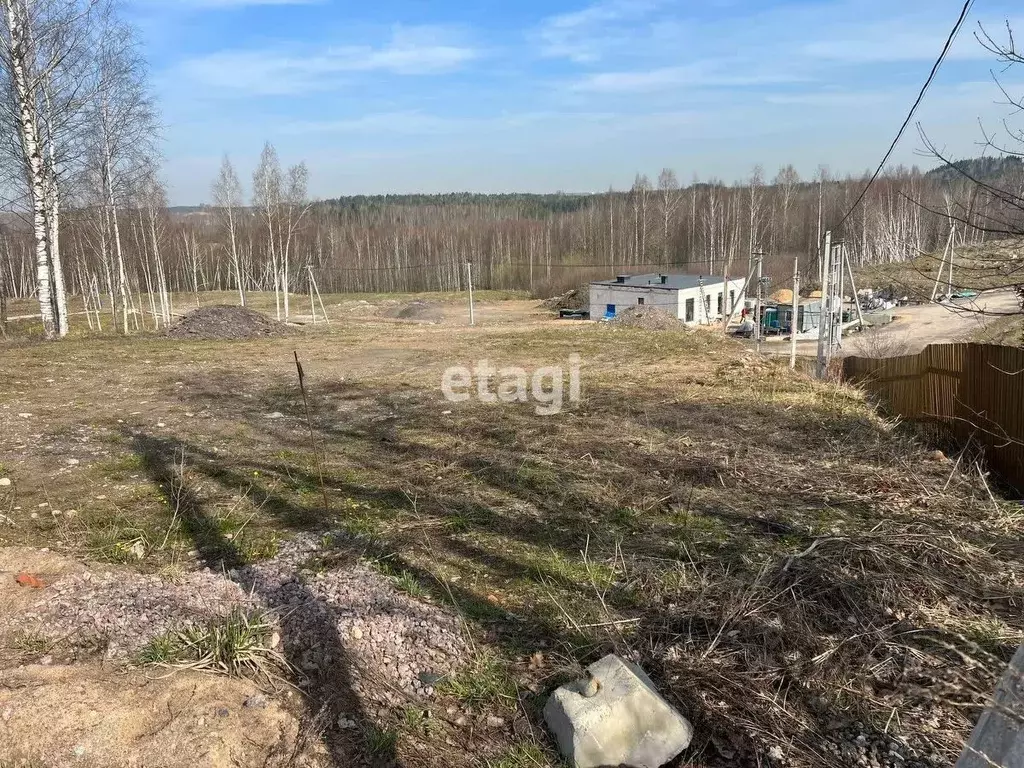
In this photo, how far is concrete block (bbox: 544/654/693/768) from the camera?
2248mm

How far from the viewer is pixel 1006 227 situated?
3.78 m

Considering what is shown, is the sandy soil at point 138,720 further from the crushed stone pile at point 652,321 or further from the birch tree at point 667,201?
the birch tree at point 667,201

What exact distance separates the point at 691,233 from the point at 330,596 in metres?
54.8

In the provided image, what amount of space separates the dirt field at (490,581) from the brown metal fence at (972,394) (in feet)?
1.14

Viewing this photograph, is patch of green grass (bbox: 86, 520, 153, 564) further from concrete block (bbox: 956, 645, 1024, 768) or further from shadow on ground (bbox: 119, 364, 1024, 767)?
concrete block (bbox: 956, 645, 1024, 768)

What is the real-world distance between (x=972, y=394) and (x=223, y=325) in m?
15.6

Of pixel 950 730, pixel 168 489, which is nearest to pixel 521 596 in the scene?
pixel 950 730

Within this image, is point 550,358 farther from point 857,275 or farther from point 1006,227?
point 857,275

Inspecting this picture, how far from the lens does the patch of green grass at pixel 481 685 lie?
2.59m

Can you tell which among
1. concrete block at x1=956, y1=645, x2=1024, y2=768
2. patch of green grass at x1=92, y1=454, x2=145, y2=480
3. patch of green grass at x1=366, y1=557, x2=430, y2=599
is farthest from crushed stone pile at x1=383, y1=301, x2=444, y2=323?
concrete block at x1=956, y1=645, x2=1024, y2=768

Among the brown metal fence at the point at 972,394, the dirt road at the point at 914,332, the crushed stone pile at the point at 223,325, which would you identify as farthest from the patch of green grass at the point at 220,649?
the dirt road at the point at 914,332

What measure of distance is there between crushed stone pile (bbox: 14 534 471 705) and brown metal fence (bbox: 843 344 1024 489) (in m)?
4.35

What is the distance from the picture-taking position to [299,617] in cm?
309

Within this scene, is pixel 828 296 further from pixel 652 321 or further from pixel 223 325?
pixel 223 325
